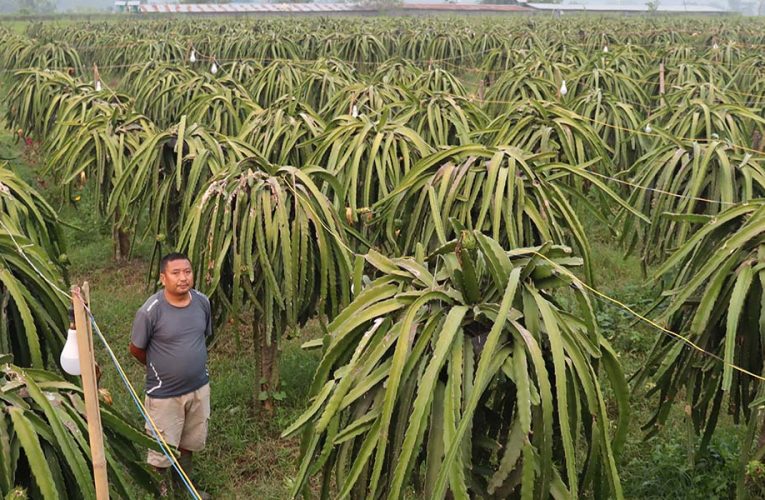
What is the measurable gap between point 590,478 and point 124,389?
12.4ft

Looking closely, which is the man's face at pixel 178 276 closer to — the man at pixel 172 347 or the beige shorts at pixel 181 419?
the man at pixel 172 347

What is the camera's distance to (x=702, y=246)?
357cm

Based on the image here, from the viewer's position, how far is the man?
3.92 meters

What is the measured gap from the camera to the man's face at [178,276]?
3.89 m

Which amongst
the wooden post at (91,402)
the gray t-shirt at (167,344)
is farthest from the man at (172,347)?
the wooden post at (91,402)

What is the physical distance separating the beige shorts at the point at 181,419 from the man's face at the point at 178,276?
0.57 m

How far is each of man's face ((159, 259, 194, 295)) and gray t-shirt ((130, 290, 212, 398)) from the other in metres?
0.12

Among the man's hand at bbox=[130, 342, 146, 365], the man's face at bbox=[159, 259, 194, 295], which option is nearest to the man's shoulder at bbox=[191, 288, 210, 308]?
the man's face at bbox=[159, 259, 194, 295]

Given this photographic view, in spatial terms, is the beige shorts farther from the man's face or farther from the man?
the man's face

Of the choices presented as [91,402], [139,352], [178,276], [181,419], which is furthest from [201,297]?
[91,402]

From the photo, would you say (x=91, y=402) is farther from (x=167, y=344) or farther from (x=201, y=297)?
(x=201, y=297)

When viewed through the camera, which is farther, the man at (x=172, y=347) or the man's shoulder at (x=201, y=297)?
the man's shoulder at (x=201, y=297)

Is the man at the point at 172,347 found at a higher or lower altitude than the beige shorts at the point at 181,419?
higher

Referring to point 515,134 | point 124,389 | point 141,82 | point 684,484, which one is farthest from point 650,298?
point 141,82
